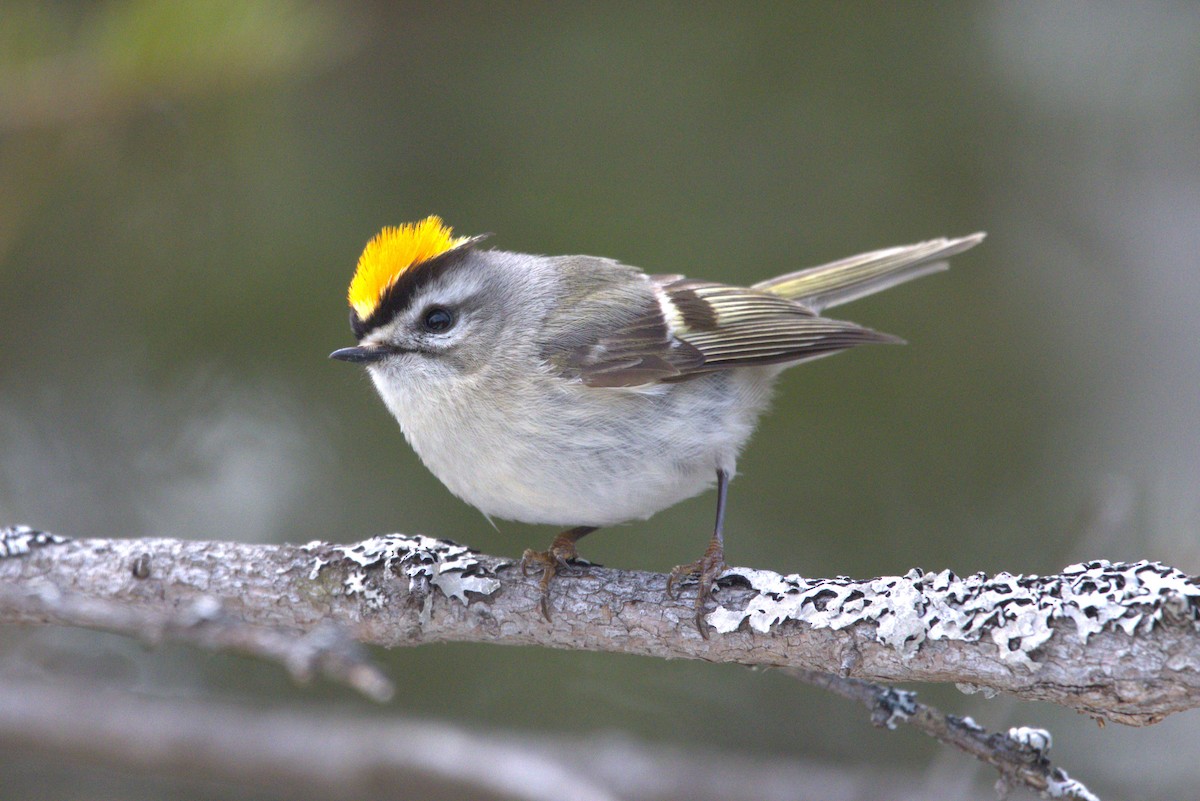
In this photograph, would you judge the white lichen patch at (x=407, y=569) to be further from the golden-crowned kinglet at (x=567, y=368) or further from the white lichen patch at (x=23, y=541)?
the white lichen patch at (x=23, y=541)

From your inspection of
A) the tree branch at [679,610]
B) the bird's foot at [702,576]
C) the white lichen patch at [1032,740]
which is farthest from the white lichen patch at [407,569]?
the white lichen patch at [1032,740]

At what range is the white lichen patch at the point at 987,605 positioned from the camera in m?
1.48

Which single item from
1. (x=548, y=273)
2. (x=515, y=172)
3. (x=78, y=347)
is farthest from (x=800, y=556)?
(x=78, y=347)

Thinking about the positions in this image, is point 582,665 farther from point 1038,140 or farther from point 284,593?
point 1038,140

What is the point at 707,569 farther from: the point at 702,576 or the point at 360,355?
the point at 360,355

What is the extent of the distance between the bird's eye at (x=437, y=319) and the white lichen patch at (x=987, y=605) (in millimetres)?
1004

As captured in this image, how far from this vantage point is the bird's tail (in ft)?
9.21

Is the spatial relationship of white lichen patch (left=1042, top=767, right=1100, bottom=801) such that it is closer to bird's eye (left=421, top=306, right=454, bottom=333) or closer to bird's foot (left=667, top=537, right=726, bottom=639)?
bird's foot (left=667, top=537, right=726, bottom=639)

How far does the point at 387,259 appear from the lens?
2.32 m

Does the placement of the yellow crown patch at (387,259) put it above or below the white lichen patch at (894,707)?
above

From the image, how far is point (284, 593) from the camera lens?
2.09 m

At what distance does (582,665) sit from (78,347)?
1551 mm

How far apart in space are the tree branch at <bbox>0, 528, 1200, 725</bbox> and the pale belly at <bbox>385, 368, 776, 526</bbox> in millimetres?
162

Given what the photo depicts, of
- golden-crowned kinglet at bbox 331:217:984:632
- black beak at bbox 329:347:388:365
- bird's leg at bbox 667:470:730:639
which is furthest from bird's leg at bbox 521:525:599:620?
black beak at bbox 329:347:388:365
